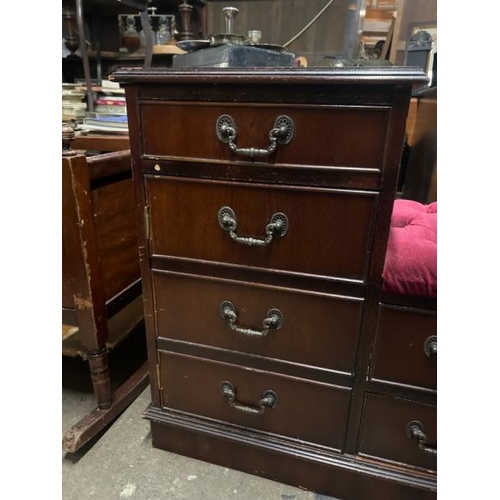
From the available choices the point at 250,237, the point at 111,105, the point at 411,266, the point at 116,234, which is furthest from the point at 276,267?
the point at 111,105

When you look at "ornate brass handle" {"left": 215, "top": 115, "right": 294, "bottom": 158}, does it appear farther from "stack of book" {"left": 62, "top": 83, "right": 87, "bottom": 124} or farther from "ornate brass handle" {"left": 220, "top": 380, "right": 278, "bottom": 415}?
"stack of book" {"left": 62, "top": 83, "right": 87, "bottom": 124}

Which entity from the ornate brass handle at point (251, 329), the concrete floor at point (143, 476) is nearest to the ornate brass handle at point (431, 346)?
the ornate brass handle at point (251, 329)

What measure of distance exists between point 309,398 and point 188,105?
63cm

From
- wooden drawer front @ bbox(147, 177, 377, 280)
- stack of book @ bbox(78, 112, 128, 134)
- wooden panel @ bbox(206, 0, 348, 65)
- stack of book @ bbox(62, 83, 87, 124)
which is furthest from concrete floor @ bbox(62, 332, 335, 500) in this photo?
wooden panel @ bbox(206, 0, 348, 65)

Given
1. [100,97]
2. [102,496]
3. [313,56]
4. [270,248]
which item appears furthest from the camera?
[313,56]

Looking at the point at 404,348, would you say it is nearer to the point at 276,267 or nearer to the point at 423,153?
the point at 276,267

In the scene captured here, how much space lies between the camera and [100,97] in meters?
1.55

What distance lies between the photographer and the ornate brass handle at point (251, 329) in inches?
31.0

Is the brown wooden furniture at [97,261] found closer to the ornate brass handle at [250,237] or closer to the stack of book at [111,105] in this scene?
the ornate brass handle at [250,237]

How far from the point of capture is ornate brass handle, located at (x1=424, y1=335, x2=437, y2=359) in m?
0.72

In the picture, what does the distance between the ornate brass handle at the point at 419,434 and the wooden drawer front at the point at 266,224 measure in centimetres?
33

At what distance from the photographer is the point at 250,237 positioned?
0.75m
